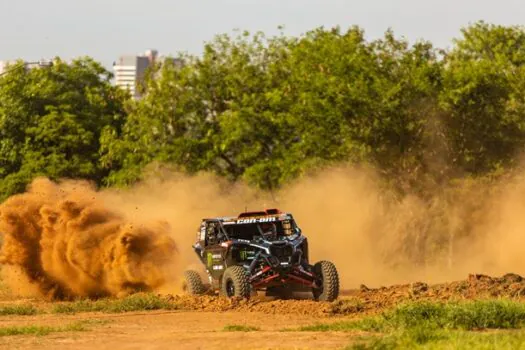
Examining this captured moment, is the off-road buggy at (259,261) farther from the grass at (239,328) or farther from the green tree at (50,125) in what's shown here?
the green tree at (50,125)

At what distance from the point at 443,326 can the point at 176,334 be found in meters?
4.49

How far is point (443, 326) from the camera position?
19812 millimetres

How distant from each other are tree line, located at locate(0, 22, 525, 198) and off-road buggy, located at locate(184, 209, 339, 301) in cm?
2317

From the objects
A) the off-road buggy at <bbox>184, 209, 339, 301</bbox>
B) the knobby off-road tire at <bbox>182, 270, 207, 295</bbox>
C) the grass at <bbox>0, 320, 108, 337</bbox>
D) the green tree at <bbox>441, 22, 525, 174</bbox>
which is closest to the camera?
the grass at <bbox>0, 320, 108, 337</bbox>

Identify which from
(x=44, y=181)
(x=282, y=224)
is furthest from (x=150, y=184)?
(x=282, y=224)

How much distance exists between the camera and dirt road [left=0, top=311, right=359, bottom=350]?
1852 cm

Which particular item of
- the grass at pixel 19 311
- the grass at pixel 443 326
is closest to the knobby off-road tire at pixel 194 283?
the grass at pixel 19 311

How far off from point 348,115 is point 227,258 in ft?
84.4

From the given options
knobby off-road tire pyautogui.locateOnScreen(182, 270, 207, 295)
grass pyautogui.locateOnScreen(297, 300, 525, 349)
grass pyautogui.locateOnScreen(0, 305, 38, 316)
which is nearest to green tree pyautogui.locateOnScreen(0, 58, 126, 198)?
knobby off-road tire pyautogui.locateOnScreen(182, 270, 207, 295)

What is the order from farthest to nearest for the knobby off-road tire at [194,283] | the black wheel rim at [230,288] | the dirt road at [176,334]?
the knobby off-road tire at [194,283]
the black wheel rim at [230,288]
the dirt road at [176,334]

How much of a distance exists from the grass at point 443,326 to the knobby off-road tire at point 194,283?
297 inches

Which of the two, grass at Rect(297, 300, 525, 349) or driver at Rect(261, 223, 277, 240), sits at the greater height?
driver at Rect(261, 223, 277, 240)

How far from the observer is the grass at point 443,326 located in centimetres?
1734

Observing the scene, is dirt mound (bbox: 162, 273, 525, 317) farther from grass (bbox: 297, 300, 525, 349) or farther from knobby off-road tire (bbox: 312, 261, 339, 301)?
grass (bbox: 297, 300, 525, 349)
